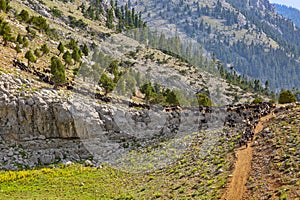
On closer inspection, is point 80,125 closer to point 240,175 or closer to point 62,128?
point 62,128

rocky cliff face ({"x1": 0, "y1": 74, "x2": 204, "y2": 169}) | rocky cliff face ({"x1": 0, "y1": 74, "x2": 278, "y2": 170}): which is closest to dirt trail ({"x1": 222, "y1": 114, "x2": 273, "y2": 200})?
rocky cliff face ({"x1": 0, "y1": 74, "x2": 278, "y2": 170})

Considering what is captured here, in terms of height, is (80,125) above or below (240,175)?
below

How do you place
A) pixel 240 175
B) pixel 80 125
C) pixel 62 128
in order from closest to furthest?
pixel 240 175, pixel 62 128, pixel 80 125

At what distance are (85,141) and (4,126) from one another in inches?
420

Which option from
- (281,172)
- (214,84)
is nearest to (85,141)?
(281,172)

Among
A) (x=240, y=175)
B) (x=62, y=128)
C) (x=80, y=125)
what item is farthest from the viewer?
(x=80, y=125)

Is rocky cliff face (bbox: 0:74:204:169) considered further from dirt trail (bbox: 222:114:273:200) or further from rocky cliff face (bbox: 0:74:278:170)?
dirt trail (bbox: 222:114:273:200)

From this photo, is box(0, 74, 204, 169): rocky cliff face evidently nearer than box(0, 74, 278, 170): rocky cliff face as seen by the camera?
Yes

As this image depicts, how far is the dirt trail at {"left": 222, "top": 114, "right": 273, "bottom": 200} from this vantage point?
2748cm

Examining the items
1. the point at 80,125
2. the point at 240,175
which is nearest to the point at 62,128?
the point at 80,125

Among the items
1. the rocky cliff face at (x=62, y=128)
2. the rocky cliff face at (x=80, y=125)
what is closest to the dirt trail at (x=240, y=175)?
the rocky cliff face at (x=80, y=125)

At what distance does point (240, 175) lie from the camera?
30.7 meters

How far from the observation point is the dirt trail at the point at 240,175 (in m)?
27.5

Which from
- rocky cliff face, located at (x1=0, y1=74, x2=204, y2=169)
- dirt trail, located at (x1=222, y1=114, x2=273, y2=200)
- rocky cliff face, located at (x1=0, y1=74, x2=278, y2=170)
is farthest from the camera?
rocky cliff face, located at (x1=0, y1=74, x2=278, y2=170)
